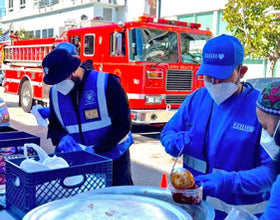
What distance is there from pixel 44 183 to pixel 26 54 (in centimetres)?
1245

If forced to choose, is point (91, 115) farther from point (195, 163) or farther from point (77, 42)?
point (77, 42)

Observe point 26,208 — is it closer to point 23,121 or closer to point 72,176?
point 72,176

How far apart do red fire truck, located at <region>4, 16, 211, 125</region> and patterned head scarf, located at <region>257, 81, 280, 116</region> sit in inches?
268

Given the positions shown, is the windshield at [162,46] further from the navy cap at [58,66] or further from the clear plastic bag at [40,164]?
the clear plastic bag at [40,164]

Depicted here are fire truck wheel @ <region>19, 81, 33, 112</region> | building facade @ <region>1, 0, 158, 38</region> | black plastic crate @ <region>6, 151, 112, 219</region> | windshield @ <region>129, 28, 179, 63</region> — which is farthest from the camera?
building facade @ <region>1, 0, 158, 38</region>

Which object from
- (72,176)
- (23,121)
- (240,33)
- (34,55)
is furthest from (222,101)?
(34,55)

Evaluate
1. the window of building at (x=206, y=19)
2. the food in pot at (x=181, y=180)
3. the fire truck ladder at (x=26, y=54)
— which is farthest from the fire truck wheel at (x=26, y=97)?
the food in pot at (x=181, y=180)

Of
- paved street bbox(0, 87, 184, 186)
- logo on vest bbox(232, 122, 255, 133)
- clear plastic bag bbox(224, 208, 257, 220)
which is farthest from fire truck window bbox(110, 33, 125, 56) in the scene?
clear plastic bag bbox(224, 208, 257, 220)

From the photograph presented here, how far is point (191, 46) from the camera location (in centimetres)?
925

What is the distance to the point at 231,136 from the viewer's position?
2.12m

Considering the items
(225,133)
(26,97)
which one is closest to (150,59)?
(26,97)

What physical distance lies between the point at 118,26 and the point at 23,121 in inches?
173

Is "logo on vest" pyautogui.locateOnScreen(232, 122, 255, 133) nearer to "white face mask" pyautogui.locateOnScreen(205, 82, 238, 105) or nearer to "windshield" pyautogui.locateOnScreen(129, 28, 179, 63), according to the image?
"white face mask" pyautogui.locateOnScreen(205, 82, 238, 105)

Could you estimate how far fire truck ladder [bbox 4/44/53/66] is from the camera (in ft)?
40.1
